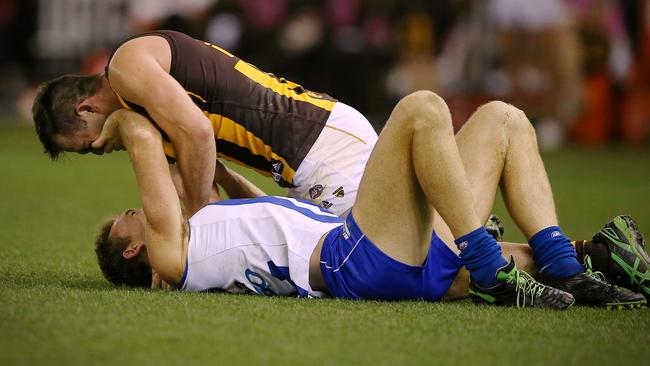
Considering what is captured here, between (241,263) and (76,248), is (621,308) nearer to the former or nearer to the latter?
(241,263)

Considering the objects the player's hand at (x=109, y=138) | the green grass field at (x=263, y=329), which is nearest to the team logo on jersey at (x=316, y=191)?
the green grass field at (x=263, y=329)

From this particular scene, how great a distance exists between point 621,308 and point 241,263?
1.58 m

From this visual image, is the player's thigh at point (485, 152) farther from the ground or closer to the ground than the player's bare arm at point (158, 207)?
farther from the ground

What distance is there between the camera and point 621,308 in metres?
4.63

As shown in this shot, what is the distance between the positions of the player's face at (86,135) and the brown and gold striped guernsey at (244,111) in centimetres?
36

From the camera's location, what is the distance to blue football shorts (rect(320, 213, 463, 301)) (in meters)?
4.49

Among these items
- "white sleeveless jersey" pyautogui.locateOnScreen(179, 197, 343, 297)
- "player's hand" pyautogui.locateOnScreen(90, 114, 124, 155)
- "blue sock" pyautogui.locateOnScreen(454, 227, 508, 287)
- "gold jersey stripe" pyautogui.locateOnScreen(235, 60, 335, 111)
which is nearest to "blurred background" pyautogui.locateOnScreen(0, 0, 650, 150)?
"gold jersey stripe" pyautogui.locateOnScreen(235, 60, 335, 111)

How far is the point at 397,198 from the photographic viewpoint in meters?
4.45

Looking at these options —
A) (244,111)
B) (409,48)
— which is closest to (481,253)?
(244,111)

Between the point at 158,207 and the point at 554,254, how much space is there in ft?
5.47

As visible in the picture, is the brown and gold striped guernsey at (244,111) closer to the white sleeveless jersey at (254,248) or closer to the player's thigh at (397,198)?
the white sleeveless jersey at (254,248)

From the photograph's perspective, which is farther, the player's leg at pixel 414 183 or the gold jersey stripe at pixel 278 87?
the gold jersey stripe at pixel 278 87

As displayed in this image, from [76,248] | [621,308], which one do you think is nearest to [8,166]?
[76,248]

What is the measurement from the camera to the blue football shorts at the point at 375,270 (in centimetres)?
449
